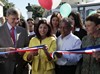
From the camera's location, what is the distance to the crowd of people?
4.70m

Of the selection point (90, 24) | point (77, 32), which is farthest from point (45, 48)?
point (77, 32)

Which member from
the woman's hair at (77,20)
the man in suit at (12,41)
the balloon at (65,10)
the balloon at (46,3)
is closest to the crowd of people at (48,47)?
the man in suit at (12,41)

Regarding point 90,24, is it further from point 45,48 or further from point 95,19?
point 45,48

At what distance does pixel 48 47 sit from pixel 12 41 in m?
0.75

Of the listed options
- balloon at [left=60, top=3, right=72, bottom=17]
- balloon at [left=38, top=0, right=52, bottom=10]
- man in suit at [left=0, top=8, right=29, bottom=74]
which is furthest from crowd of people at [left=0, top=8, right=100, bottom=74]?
balloon at [left=38, top=0, right=52, bottom=10]

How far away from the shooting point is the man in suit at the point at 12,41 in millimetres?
5309

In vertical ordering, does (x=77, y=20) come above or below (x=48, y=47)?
above

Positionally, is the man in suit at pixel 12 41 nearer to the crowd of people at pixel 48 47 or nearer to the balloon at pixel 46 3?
the crowd of people at pixel 48 47

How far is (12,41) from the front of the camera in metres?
5.44

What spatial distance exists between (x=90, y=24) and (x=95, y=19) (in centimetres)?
11

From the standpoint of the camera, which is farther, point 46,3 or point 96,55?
point 46,3

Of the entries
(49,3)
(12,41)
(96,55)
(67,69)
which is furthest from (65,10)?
(96,55)

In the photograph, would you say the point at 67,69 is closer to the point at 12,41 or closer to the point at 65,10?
the point at 12,41

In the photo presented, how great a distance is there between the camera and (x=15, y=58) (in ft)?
18.0
